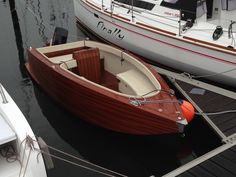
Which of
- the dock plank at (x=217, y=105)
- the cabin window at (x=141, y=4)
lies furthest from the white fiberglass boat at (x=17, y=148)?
the cabin window at (x=141, y=4)

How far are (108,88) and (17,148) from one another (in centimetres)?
321

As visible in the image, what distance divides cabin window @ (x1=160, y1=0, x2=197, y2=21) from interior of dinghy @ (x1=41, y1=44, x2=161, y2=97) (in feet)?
7.56

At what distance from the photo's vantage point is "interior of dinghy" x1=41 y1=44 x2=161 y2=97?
320 inches

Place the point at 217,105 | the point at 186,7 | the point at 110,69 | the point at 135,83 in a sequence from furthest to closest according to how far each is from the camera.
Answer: the point at 186,7
the point at 110,69
the point at 135,83
the point at 217,105

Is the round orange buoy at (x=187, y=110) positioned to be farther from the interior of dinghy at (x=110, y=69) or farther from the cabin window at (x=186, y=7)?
the cabin window at (x=186, y=7)

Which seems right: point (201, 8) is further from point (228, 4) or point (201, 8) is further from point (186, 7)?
point (228, 4)

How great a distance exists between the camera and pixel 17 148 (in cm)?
567

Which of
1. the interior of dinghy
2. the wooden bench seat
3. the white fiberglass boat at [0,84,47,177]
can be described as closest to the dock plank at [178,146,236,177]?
the interior of dinghy

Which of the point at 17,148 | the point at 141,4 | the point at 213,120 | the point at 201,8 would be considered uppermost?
the point at 141,4

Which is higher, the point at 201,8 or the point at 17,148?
the point at 201,8

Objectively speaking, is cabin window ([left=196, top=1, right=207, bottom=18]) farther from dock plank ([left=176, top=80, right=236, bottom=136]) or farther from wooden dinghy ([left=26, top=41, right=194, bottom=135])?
wooden dinghy ([left=26, top=41, right=194, bottom=135])

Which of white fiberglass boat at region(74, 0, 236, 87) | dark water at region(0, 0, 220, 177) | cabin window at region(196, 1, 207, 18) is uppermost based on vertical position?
cabin window at region(196, 1, 207, 18)

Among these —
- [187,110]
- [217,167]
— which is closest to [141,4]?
[187,110]

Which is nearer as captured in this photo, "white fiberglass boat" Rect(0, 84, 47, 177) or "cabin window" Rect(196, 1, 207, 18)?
"white fiberglass boat" Rect(0, 84, 47, 177)
